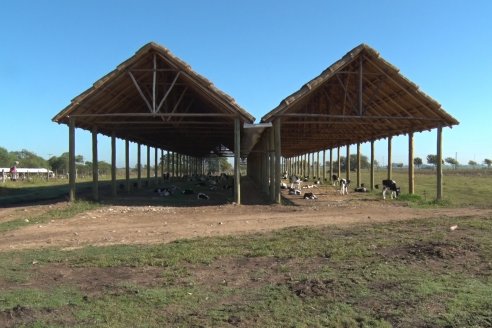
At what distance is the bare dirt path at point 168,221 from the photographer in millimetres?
11195

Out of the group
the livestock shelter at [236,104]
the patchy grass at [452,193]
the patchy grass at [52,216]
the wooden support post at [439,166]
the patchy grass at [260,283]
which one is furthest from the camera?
the wooden support post at [439,166]

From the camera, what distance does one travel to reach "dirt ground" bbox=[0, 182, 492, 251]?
1122 centimetres

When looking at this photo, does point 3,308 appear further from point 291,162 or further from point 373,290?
point 291,162

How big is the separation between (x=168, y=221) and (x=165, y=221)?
94mm

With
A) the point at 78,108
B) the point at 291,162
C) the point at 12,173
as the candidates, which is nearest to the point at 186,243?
the point at 78,108

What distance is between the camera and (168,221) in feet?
47.2

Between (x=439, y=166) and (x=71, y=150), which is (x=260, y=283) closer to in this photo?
(x=71, y=150)

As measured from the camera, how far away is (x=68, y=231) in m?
12.5

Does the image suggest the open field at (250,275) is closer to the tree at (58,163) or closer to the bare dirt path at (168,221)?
the bare dirt path at (168,221)

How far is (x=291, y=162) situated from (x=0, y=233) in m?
68.1

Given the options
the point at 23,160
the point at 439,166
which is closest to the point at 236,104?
the point at 439,166

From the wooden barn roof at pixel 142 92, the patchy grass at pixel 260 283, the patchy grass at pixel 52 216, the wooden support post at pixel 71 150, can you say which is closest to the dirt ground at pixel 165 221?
the patchy grass at pixel 52 216

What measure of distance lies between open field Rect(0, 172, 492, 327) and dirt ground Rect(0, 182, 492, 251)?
100 millimetres

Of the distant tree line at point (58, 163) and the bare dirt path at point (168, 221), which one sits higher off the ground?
the distant tree line at point (58, 163)
